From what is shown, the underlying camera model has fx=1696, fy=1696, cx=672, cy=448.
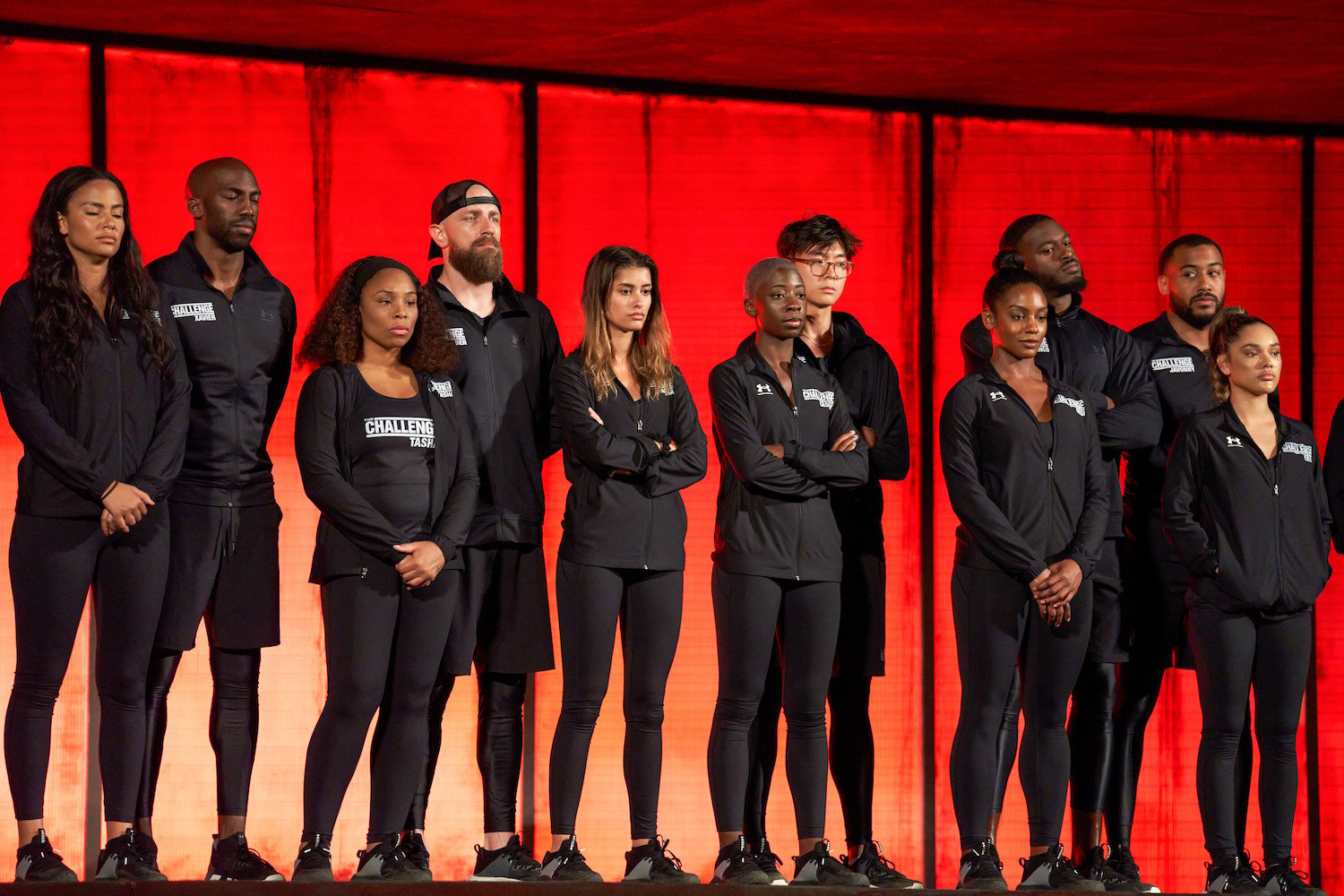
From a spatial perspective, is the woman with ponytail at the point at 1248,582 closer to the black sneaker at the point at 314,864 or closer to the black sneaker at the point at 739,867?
the black sneaker at the point at 739,867

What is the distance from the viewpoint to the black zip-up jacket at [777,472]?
4.61 m

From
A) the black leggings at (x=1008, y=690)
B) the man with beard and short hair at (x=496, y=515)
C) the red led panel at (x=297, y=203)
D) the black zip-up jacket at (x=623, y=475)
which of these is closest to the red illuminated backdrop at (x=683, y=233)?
the red led panel at (x=297, y=203)

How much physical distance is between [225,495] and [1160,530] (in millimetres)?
2749

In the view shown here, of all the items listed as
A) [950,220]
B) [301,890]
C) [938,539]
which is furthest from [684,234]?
[301,890]

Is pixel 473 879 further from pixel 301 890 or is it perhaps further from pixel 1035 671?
pixel 1035 671

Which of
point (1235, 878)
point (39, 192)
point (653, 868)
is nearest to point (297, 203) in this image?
point (39, 192)

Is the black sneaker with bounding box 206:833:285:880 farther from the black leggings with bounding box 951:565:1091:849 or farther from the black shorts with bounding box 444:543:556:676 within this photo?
the black leggings with bounding box 951:565:1091:849

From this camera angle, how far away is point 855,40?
18.9 ft

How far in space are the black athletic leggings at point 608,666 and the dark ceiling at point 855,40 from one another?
195 cm

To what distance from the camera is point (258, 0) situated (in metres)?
5.33

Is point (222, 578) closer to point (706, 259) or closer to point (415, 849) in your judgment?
point (415, 849)

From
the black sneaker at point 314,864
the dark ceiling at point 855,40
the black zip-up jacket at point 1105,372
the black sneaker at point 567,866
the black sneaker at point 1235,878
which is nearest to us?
the black sneaker at point 314,864

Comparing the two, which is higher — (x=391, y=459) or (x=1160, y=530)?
(x=391, y=459)

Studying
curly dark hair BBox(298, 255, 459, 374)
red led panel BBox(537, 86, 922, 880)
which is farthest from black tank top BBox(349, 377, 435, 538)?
red led panel BBox(537, 86, 922, 880)
